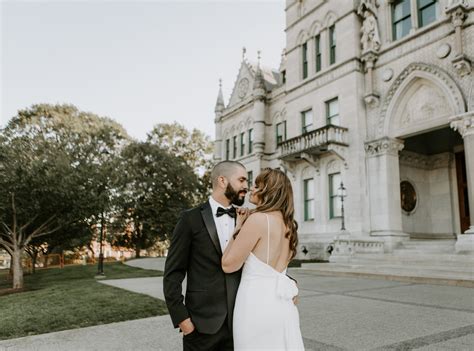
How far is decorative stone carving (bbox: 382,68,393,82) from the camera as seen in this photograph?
21.3 m

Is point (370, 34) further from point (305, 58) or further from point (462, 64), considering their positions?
point (462, 64)

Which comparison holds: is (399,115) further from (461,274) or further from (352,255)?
(461,274)

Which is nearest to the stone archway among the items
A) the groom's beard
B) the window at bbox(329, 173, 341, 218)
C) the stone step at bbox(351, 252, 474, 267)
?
the window at bbox(329, 173, 341, 218)

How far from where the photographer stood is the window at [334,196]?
23703mm

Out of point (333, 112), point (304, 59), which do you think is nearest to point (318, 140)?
point (333, 112)

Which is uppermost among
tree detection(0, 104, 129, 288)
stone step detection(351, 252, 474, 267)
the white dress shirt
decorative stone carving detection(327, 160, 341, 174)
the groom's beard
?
decorative stone carving detection(327, 160, 341, 174)

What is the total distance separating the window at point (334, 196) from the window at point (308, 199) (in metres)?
1.75

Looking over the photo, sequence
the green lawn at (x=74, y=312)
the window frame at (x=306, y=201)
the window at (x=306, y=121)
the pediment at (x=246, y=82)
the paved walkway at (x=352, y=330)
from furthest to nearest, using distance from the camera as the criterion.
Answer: the pediment at (x=246, y=82) < the window at (x=306, y=121) < the window frame at (x=306, y=201) < the green lawn at (x=74, y=312) < the paved walkway at (x=352, y=330)

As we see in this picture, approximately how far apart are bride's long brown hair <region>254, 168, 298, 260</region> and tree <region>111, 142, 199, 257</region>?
37143 millimetres

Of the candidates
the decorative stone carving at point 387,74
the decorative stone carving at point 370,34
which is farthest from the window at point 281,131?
the decorative stone carving at point 387,74

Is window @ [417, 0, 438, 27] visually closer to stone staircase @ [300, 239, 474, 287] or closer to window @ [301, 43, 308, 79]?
window @ [301, 43, 308, 79]

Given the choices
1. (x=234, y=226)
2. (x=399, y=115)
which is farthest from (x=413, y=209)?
(x=234, y=226)

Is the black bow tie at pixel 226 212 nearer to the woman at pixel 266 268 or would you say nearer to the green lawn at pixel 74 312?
the woman at pixel 266 268

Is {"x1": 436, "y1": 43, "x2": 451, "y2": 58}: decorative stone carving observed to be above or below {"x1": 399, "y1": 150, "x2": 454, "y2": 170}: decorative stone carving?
above
